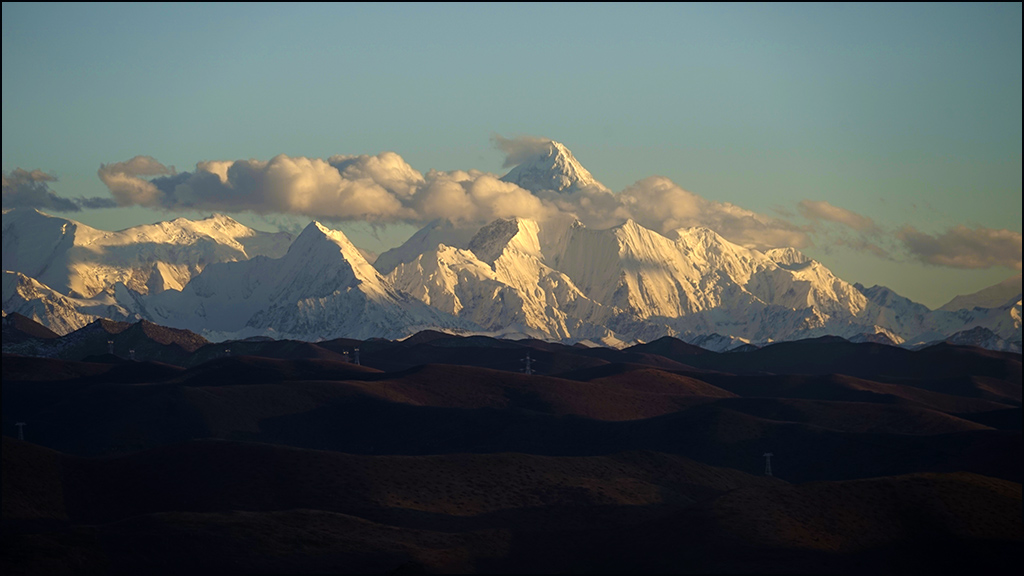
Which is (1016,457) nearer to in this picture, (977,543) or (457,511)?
(977,543)

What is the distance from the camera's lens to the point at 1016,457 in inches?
6496

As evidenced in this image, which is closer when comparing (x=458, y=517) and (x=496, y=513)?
(x=458, y=517)

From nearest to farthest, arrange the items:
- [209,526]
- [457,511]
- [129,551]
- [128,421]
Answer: [129,551]
[209,526]
[457,511]
[128,421]

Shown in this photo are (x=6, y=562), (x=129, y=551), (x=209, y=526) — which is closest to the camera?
(x=6, y=562)

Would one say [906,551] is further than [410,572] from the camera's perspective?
Yes

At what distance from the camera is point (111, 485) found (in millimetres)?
136000

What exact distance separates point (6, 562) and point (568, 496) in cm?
6160

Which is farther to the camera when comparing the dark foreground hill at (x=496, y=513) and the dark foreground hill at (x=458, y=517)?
the dark foreground hill at (x=496, y=513)

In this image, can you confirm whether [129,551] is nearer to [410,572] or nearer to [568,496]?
[410,572]

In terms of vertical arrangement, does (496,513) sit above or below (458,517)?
above

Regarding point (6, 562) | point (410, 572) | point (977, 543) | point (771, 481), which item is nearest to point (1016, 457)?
point (771, 481)

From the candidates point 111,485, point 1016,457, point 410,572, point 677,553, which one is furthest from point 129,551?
point 1016,457

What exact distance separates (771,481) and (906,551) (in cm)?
4602

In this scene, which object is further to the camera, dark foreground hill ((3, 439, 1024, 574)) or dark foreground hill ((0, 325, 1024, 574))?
dark foreground hill ((0, 325, 1024, 574))
